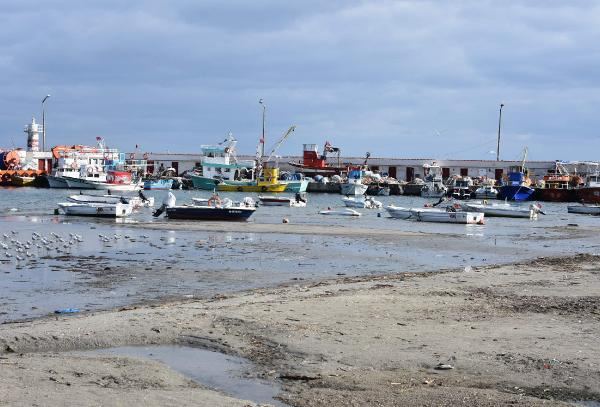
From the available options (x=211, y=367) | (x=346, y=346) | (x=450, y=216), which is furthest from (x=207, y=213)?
(x=211, y=367)

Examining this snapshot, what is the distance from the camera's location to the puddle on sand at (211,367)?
10477mm

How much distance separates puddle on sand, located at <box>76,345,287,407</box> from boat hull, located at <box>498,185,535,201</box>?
89220 mm

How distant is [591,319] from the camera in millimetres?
15023

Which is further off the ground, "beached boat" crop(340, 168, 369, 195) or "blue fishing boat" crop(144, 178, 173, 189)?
"beached boat" crop(340, 168, 369, 195)

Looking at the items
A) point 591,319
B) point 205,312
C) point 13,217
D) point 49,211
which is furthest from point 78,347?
point 49,211

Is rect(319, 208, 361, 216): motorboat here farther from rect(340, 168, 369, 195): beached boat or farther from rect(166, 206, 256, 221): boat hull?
rect(340, 168, 369, 195): beached boat

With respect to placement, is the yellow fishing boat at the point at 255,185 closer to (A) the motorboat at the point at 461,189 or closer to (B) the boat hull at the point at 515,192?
(A) the motorboat at the point at 461,189

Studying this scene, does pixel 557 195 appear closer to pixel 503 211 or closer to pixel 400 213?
pixel 503 211

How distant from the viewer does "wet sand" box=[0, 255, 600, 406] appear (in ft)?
33.0

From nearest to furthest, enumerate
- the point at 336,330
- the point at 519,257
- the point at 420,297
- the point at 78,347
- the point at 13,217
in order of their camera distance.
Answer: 1. the point at 78,347
2. the point at 336,330
3. the point at 420,297
4. the point at 519,257
5. the point at 13,217

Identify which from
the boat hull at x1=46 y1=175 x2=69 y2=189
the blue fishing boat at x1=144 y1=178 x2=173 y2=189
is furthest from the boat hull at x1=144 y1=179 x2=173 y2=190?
the boat hull at x1=46 y1=175 x2=69 y2=189

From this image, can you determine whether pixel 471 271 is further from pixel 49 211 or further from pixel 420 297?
pixel 49 211

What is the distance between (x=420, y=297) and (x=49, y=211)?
137ft

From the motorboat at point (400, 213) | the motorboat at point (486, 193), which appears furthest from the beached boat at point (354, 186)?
the motorboat at point (400, 213)
